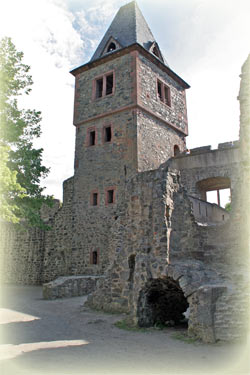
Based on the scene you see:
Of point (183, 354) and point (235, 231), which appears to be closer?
point (183, 354)

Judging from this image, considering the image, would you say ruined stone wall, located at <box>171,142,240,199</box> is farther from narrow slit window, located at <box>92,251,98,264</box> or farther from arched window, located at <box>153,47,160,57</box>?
arched window, located at <box>153,47,160,57</box>

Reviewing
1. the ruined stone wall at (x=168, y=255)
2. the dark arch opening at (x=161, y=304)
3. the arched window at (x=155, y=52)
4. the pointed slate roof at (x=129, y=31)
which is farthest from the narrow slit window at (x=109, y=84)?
the dark arch opening at (x=161, y=304)

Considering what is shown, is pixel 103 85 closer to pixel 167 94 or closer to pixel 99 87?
pixel 99 87

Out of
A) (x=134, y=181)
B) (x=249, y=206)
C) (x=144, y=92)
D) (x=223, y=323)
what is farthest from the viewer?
(x=144, y=92)

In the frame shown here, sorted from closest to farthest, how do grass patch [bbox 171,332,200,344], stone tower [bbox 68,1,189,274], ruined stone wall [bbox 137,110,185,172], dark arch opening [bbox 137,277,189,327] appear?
1. grass patch [bbox 171,332,200,344]
2. dark arch opening [bbox 137,277,189,327]
3. stone tower [bbox 68,1,189,274]
4. ruined stone wall [bbox 137,110,185,172]

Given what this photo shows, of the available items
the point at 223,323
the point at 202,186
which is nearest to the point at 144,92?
the point at 202,186

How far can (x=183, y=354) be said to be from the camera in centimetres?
614

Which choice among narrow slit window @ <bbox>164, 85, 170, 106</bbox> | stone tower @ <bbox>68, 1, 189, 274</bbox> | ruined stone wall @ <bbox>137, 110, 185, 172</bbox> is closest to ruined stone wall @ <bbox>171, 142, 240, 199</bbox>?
ruined stone wall @ <bbox>137, 110, 185, 172</bbox>

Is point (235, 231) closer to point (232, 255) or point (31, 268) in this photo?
point (232, 255)

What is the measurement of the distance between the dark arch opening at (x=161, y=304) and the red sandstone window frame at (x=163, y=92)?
1369cm

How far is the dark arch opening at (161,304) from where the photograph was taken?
8703 mm

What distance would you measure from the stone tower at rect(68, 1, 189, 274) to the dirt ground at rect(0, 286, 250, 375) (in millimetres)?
8274

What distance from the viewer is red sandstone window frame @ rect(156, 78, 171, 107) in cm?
2062

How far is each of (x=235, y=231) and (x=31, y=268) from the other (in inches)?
533
